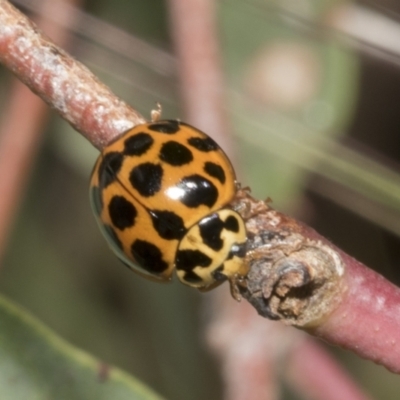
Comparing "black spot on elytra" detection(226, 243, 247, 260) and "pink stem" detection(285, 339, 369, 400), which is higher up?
"black spot on elytra" detection(226, 243, 247, 260)

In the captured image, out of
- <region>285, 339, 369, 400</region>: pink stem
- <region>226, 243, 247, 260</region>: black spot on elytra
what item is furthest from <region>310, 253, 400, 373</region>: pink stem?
<region>285, 339, 369, 400</region>: pink stem

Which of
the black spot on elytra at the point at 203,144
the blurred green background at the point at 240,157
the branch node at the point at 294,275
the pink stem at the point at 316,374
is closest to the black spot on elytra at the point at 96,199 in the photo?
the black spot on elytra at the point at 203,144

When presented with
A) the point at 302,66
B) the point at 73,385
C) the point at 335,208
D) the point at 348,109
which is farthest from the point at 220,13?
the point at 73,385

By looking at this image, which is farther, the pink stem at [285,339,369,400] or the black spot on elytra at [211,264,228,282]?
the pink stem at [285,339,369,400]

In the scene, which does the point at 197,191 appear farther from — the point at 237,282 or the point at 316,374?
the point at 316,374

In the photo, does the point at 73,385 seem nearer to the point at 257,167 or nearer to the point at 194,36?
the point at 194,36

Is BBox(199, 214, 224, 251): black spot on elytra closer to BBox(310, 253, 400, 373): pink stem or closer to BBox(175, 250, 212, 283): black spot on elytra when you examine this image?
BBox(175, 250, 212, 283): black spot on elytra

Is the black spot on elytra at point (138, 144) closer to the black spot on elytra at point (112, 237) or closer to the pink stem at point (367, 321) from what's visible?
the black spot on elytra at point (112, 237)
